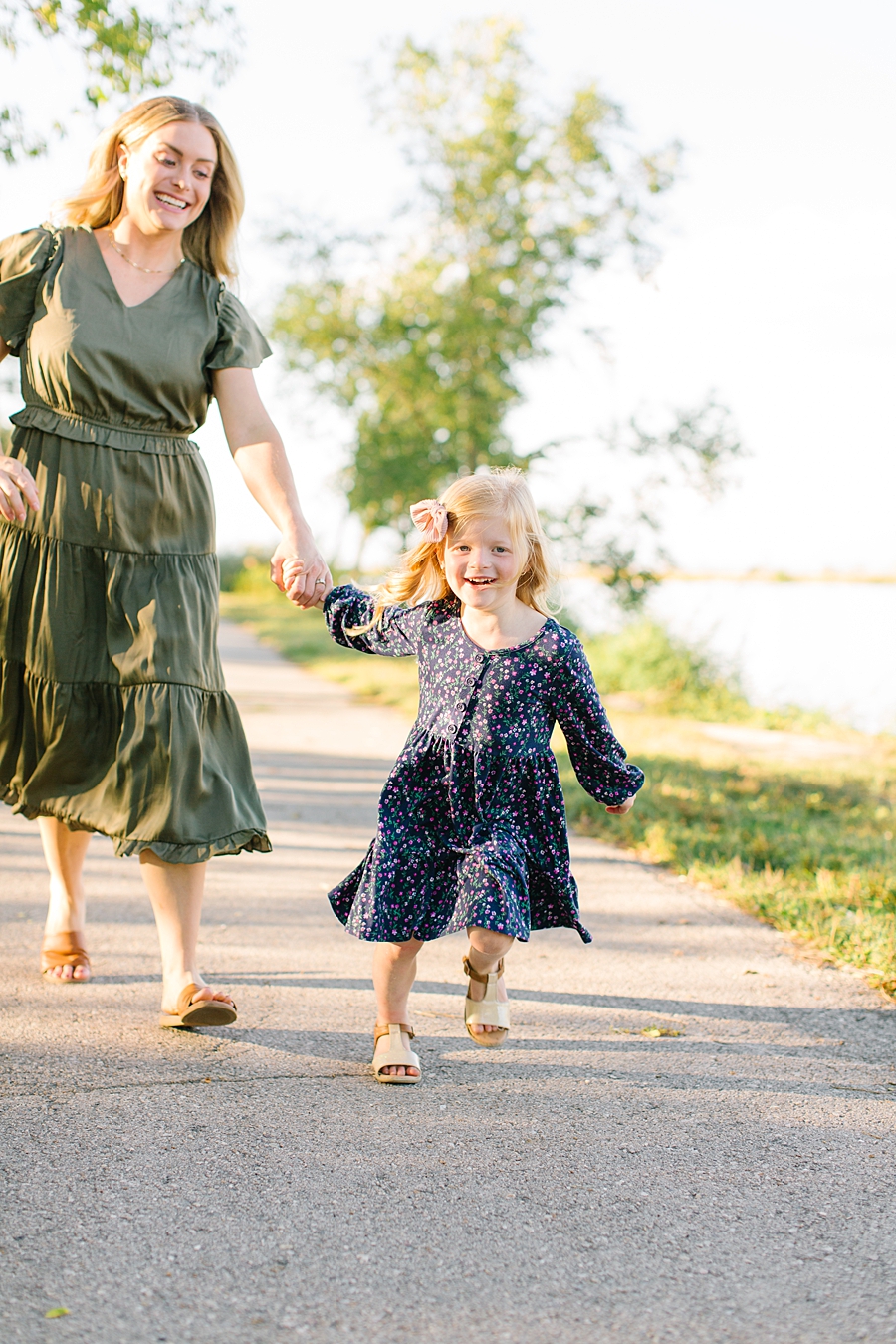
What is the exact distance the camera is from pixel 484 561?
3.01 metres

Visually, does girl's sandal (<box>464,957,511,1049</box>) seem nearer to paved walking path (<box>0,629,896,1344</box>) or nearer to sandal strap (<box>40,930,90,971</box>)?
paved walking path (<box>0,629,896,1344</box>)

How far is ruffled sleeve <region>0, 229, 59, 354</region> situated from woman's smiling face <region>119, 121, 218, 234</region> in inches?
9.8

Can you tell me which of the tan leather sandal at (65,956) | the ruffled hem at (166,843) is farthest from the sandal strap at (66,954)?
the ruffled hem at (166,843)

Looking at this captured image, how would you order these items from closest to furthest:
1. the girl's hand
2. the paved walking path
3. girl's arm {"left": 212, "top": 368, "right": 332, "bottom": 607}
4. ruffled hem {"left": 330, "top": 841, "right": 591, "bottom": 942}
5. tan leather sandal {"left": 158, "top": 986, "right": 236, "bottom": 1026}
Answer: the paved walking path, ruffled hem {"left": 330, "top": 841, "right": 591, "bottom": 942}, tan leather sandal {"left": 158, "top": 986, "right": 236, "bottom": 1026}, the girl's hand, girl's arm {"left": 212, "top": 368, "right": 332, "bottom": 607}

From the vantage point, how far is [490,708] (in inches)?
117

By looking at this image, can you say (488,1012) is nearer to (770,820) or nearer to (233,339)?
(233,339)

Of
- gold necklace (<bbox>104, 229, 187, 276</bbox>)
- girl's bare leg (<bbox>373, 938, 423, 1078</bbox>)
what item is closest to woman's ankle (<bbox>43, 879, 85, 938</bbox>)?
girl's bare leg (<bbox>373, 938, 423, 1078</bbox>)

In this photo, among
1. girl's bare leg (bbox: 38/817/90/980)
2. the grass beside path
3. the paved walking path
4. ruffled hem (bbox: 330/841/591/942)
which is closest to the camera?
the paved walking path

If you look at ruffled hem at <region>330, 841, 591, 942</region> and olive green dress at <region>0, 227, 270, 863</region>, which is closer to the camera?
ruffled hem at <region>330, 841, 591, 942</region>

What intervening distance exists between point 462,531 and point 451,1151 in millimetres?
1429

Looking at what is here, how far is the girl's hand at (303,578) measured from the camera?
3221mm

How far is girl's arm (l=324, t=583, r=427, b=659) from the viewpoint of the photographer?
3197mm

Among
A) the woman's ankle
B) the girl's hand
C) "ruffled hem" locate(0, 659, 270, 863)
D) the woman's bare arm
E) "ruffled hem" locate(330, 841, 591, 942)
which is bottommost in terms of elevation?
the woman's ankle

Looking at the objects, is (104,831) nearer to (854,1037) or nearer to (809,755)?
(854,1037)
